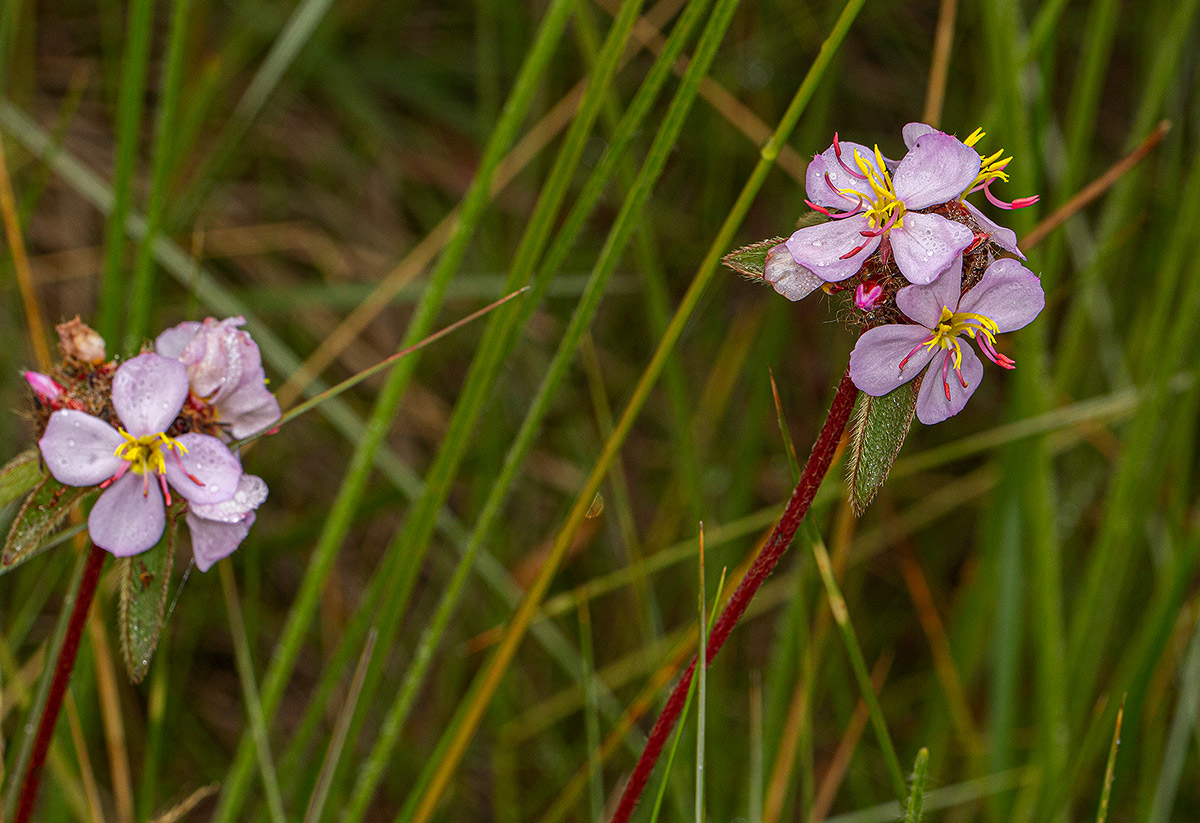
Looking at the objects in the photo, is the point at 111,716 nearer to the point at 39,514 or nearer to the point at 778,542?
the point at 39,514

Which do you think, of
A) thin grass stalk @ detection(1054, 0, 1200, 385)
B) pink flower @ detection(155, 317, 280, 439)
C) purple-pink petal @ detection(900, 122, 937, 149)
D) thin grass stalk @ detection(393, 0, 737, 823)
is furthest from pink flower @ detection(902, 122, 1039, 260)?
thin grass stalk @ detection(1054, 0, 1200, 385)

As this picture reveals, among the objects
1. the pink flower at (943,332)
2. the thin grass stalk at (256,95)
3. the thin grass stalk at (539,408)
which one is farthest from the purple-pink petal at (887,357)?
the thin grass stalk at (256,95)

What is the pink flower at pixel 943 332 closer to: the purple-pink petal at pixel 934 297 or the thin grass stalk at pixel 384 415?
the purple-pink petal at pixel 934 297

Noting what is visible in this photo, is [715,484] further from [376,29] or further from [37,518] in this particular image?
[37,518]

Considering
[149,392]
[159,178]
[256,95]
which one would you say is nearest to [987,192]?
[149,392]

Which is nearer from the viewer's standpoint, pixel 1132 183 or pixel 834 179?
pixel 834 179

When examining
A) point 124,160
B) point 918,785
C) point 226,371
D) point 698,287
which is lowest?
point 918,785

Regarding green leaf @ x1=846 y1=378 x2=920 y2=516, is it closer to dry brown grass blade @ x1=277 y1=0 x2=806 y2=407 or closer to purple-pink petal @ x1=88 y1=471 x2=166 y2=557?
purple-pink petal @ x1=88 y1=471 x2=166 y2=557
